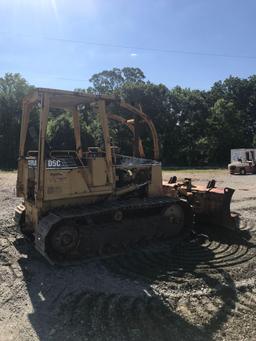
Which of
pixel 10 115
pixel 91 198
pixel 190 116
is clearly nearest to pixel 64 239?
pixel 91 198

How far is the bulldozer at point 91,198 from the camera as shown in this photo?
→ 23.9 ft

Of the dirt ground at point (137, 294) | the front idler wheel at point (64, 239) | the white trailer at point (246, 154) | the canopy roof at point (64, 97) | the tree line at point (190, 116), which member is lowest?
the dirt ground at point (137, 294)

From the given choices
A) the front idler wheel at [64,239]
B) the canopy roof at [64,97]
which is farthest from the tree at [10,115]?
the front idler wheel at [64,239]

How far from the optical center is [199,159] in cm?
5125

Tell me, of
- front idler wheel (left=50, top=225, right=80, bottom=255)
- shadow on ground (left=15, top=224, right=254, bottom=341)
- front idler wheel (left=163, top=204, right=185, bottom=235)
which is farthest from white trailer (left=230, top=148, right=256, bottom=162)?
front idler wheel (left=50, top=225, right=80, bottom=255)

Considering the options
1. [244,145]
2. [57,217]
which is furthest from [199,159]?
[57,217]

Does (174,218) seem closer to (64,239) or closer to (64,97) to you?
(64,239)

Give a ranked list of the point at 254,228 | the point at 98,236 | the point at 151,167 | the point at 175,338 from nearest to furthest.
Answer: the point at 175,338
the point at 98,236
the point at 151,167
the point at 254,228

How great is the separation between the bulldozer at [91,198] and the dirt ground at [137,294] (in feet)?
1.30

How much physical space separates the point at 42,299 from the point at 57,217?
65.3 inches

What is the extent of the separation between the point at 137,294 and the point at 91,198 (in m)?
2.67

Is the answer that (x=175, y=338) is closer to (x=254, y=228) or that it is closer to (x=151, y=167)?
(x=151, y=167)

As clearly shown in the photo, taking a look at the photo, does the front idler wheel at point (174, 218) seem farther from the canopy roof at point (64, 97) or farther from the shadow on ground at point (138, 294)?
the canopy roof at point (64, 97)

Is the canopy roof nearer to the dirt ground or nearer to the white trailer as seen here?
the dirt ground
